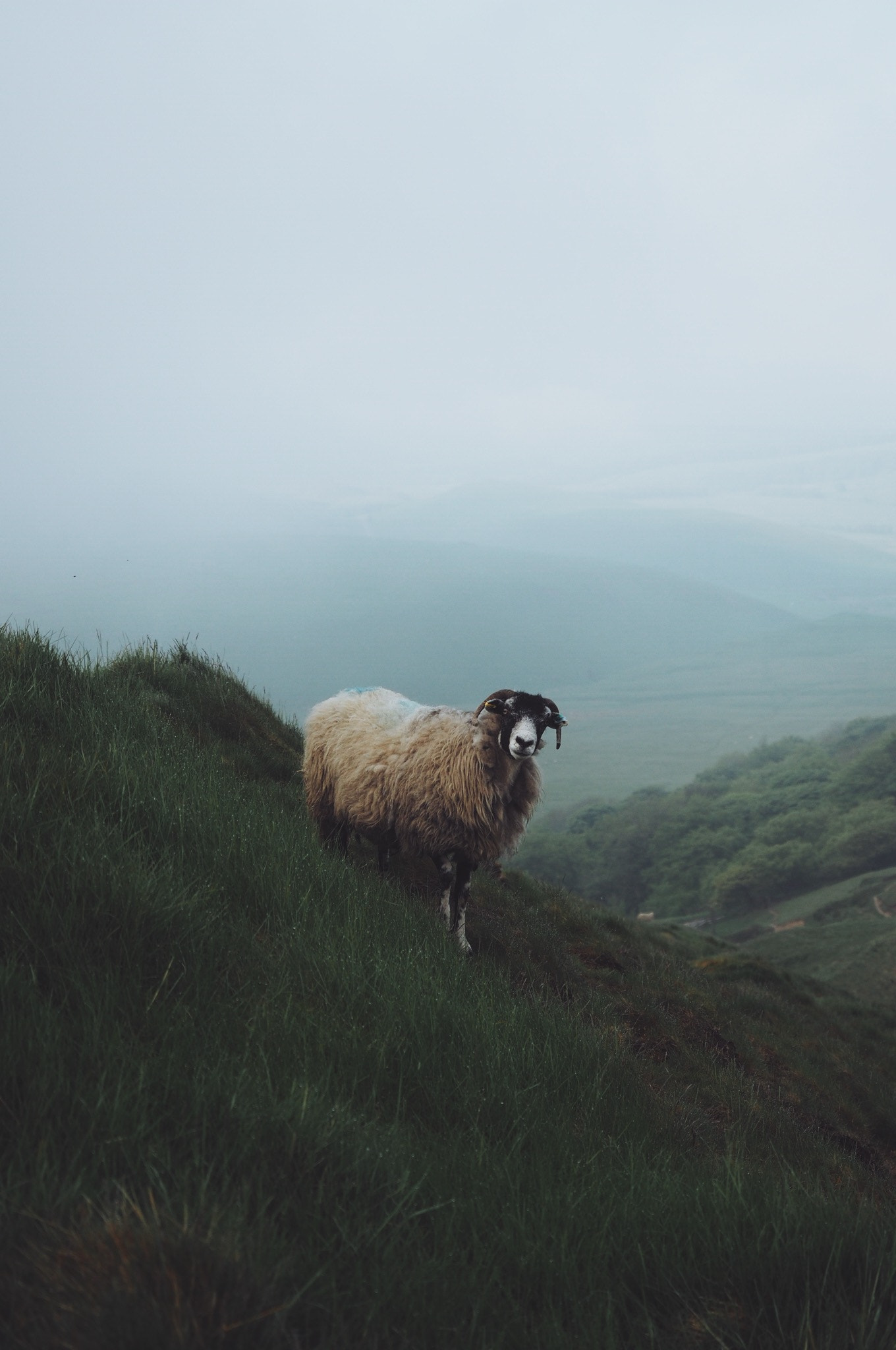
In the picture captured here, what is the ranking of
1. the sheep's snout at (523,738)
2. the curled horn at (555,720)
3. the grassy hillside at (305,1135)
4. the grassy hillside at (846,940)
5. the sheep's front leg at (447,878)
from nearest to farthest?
the grassy hillside at (305,1135) < the sheep's snout at (523,738) < the curled horn at (555,720) < the sheep's front leg at (447,878) < the grassy hillside at (846,940)

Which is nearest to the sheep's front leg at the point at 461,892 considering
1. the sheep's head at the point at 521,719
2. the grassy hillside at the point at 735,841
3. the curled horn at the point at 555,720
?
the sheep's head at the point at 521,719

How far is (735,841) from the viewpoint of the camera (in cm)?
11712

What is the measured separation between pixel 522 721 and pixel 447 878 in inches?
71.0

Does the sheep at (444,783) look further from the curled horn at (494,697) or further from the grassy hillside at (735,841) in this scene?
the grassy hillside at (735,841)

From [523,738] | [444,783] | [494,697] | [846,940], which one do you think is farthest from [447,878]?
[846,940]

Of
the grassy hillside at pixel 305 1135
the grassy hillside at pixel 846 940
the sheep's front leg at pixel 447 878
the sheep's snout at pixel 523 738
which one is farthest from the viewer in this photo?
the grassy hillside at pixel 846 940

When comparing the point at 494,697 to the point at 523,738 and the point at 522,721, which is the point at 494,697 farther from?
the point at 523,738

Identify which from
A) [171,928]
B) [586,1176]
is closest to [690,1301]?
[586,1176]

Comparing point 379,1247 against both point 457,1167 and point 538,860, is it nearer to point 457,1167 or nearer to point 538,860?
point 457,1167

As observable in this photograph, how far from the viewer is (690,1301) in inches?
81.6

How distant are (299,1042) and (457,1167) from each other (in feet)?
2.42

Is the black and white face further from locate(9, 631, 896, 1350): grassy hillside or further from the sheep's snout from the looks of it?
locate(9, 631, 896, 1350): grassy hillside

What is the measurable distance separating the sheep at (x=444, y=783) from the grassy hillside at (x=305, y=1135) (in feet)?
8.42

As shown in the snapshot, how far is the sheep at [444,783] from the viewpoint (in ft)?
25.4
